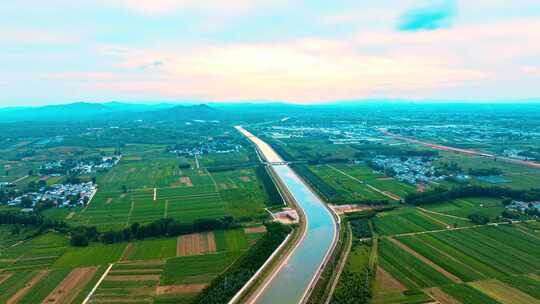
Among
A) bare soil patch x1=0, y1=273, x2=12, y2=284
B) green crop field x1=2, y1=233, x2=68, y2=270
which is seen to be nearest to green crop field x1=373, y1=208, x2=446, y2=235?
green crop field x1=2, y1=233, x2=68, y2=270

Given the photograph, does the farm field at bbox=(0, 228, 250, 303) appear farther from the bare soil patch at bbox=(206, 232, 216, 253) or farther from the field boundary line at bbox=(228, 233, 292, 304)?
the field boundary line at bbox=(228, 233, 292, 304)

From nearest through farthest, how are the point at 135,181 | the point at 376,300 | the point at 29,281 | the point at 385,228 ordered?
the point at 376,300, the point at 29,281, the point at 385,228, the point at 135,181

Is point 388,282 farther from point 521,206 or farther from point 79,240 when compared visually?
point 79,240

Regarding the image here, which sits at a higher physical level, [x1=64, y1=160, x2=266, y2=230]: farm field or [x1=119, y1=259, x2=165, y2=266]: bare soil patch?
[x1=64, y1=160, x2=266, y2=230]: farm field

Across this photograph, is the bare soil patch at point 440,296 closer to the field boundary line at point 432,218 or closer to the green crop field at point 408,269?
the green crop field at point 408,269

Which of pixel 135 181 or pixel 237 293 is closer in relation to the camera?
pixel 237 293

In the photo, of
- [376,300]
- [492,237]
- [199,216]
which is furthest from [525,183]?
[199,216]

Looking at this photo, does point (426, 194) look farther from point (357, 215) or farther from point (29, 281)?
point (29, 281)

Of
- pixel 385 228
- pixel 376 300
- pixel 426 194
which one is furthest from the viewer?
pixel 426 194
